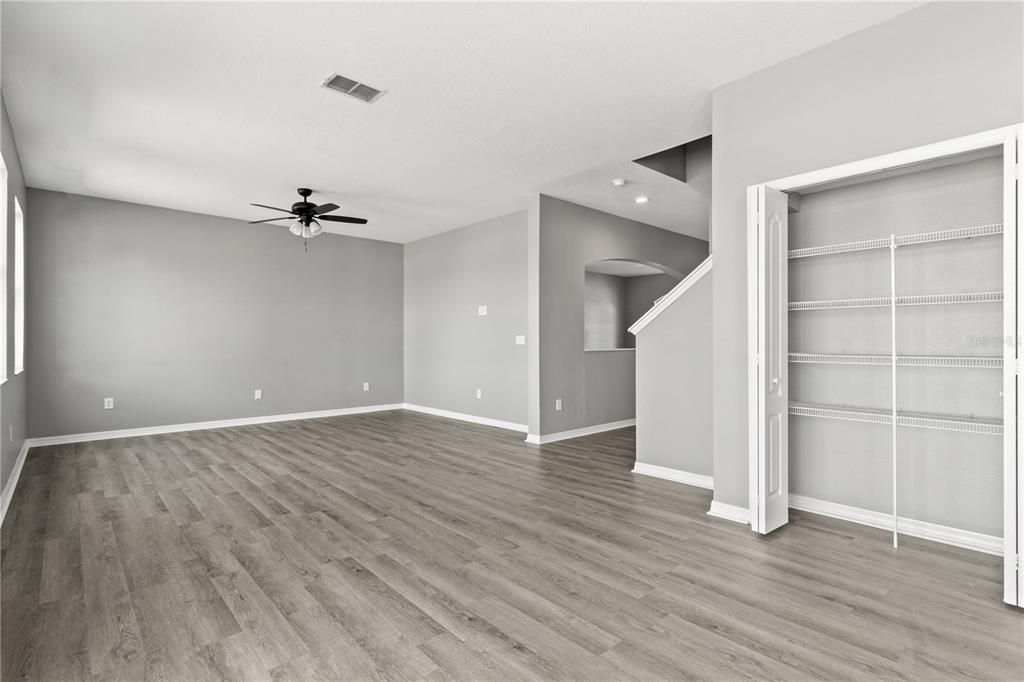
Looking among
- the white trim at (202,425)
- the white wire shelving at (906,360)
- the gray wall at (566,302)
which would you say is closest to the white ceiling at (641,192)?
the gray wall at (566,302)

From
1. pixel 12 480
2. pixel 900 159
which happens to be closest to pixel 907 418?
pixel 900 159

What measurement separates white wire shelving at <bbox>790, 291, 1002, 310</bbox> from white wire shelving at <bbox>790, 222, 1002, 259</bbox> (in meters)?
0.29

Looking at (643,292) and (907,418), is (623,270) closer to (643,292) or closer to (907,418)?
(643,292)

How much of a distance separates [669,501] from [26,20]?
4.57m

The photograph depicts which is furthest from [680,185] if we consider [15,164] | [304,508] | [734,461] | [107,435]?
[107,435]

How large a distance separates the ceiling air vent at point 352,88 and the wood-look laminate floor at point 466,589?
9.02 feet

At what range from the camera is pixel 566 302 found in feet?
19.4

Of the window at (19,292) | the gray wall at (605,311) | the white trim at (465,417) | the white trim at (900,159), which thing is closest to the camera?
the white trim at (900,159)

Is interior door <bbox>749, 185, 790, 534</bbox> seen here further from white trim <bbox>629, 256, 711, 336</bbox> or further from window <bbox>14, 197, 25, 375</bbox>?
window <bbox>14, 197, 25, 375</bbox>

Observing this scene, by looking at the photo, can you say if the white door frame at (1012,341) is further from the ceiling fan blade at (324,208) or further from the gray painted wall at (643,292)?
the gray painted wall at (643,292)

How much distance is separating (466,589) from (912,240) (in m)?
Result: 2.94

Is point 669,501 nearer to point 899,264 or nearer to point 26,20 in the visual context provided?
point 899,264

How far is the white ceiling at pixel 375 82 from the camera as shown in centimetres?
254

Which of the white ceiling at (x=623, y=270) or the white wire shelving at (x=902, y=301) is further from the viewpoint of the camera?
the white ceiling at (x=623, y=270)
